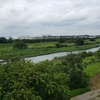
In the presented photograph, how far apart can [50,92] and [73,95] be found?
13.2 m

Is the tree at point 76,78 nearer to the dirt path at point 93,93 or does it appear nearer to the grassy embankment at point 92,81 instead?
the grassy embankment at point 92,81

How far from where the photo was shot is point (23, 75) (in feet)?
58.4

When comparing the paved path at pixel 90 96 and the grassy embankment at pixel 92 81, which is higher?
the grassy embankment at pixel 92 81

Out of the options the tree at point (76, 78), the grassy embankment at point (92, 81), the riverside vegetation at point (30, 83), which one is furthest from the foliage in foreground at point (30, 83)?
the tree at point (76, 78)

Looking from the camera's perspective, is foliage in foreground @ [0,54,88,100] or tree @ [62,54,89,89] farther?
tree @ [62,54,89,89]

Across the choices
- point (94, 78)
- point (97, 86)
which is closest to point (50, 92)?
point (97, 86)

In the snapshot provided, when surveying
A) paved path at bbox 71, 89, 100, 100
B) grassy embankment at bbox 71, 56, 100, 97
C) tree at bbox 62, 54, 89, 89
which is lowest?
paved path at bbox 71, 89, 100, 100

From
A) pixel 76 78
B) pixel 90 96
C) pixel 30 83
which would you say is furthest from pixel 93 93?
pixel 30 83

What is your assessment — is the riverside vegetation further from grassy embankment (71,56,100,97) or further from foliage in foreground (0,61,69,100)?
grassy embankment (71,56,100,97)

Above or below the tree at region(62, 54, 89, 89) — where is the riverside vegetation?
above

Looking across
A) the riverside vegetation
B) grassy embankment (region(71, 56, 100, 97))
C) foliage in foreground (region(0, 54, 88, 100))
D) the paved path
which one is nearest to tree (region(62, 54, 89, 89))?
grassy embankment (region(71, 56, 100, 97))

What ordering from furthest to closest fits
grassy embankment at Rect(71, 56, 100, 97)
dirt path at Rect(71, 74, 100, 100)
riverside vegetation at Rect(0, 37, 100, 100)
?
grassy embankment at Rect(71, 56, 100, 97) < dirt path at Rect(71, 74, 100, 100) < riverside vegetation at Rect(0, 37, 100, 100)

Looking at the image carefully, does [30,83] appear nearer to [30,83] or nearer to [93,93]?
[30,83]

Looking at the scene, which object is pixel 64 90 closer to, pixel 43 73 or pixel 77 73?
pixel 43 73
